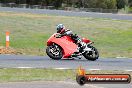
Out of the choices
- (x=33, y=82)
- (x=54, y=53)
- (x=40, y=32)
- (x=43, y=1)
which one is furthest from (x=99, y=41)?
(x=43, y=1)

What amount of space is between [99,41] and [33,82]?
20.2 m

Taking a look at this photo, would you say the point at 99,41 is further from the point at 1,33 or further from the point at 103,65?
the point at 103,65

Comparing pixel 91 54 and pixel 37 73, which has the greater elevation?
pixel 37 73

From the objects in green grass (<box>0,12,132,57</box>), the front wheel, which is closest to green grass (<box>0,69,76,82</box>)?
the front wheel

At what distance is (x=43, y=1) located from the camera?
9069 centimetres

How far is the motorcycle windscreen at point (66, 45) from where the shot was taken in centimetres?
1603

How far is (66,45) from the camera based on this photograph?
16.1 m

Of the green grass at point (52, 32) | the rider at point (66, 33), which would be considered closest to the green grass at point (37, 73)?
the rider at point (66, 33)

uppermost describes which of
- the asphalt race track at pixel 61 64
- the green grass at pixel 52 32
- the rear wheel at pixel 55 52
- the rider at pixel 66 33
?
the rider at pixel 66 33

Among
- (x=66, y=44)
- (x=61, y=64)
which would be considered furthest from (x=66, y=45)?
(x=61, y=64)

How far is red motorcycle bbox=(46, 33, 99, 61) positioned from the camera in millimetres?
16047

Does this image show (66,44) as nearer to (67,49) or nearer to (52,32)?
(67,49)

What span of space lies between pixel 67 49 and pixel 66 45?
0.18 meters

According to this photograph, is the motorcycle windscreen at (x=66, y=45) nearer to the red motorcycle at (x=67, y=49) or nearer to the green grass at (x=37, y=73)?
the red motorcycle at (x=67, y=49)
